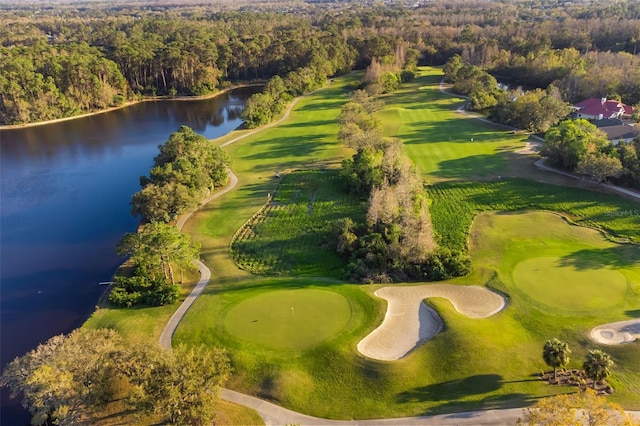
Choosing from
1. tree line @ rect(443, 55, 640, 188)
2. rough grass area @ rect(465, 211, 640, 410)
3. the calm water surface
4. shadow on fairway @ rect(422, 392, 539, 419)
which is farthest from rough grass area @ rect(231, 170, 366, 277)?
tree line @ rect(443, 55, 640, 188)

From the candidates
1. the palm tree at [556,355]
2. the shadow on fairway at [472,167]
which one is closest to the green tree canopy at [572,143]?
the shadow on fairway at [472,167]

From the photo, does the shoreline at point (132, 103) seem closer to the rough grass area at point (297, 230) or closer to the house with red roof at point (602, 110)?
the rough grass area at point (297, 230)

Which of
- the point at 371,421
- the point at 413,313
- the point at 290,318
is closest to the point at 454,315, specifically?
the point at 413,313

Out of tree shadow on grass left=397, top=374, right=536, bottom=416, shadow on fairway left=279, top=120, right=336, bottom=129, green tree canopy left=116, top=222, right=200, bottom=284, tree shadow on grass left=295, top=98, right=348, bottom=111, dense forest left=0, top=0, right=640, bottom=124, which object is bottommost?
tree shadow on grass left=397, top=374, right=536, bottom=416

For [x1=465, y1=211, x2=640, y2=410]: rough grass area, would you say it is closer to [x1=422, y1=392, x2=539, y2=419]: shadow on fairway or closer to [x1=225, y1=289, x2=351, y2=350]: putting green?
[x1=422, y1=392, x2=539, y2=419]: shadow on fairway

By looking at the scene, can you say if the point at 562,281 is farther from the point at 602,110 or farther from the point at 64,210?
the point at 602,110

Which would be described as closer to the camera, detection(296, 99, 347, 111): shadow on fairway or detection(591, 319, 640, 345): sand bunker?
detection(591, 319, 640, 345): sand bunker

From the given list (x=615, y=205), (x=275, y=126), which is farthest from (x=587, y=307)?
(x=275, y=126)
